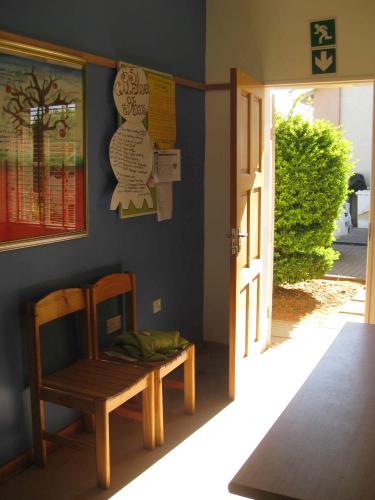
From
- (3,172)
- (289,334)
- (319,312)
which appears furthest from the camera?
(319,312)

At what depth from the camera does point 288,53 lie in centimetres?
405

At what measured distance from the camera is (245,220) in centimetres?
376

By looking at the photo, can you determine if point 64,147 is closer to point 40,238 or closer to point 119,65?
point 40,238

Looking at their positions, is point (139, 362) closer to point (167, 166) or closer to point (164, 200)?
point (164, 200)

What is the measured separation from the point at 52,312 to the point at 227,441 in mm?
1190

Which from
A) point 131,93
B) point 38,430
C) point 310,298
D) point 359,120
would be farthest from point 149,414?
point 359,120

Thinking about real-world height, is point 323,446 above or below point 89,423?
above

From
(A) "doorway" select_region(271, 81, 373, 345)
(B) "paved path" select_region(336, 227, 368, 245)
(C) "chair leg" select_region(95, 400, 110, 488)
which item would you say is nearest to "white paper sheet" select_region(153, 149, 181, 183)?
(A) "doorway" select_region(271, 81, 373, 345)

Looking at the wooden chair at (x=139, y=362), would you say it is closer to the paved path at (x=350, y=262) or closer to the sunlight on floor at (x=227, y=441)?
the sunlight on floor at (x=227, y=441)

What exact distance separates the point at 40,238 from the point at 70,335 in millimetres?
594

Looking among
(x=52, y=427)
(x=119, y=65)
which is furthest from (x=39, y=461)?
(x=119, y=65)

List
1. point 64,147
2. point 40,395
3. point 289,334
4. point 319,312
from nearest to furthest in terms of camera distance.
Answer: point 40,395
point 64,147
point 289,334
point 319,312

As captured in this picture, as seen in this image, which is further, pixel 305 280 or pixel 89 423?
pixel 305 280

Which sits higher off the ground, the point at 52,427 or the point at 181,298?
the point at 181,298
